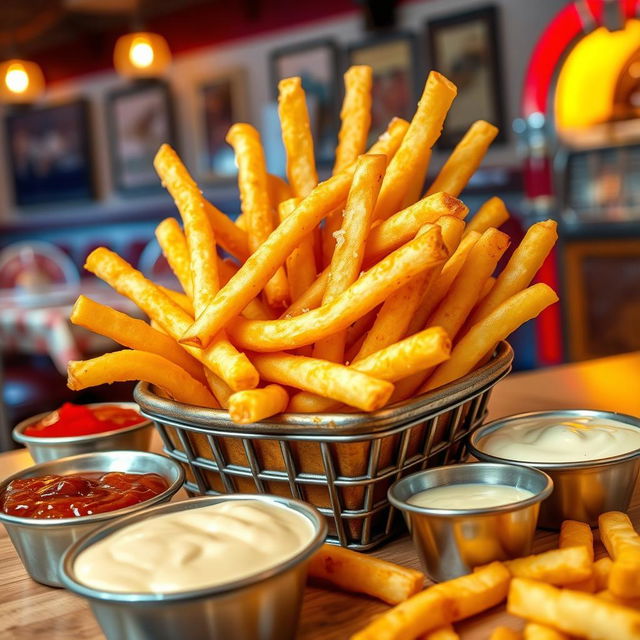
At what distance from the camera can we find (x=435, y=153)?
6.25 metres

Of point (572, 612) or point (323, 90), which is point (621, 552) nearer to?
point (572, 612)

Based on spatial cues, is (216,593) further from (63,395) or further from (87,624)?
(63,395)

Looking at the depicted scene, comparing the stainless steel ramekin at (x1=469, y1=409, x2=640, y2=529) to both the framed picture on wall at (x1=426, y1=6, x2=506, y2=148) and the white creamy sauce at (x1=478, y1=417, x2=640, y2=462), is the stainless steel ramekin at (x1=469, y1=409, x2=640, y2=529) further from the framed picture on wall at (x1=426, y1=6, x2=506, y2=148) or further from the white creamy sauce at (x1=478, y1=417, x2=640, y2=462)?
the framed picture on wall at (x1=426, y1=6, x2=506, y2=148)

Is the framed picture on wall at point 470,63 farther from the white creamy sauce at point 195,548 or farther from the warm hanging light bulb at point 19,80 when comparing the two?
the white creamy sauce at point 195,548

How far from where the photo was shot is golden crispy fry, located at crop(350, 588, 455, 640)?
69 cm

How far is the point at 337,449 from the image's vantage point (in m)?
0.88

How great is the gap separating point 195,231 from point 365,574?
1.55 feet

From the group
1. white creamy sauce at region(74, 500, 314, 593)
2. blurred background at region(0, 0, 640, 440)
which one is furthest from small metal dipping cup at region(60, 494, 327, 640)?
blurred background at region(0, 0, 640, 440)

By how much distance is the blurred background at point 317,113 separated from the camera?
5004 mm

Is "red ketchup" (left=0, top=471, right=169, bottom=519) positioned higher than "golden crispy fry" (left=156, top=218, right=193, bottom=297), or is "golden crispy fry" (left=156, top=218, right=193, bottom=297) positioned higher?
"golden crispy fry" (left=156, top=218, right=193, bottom=297)

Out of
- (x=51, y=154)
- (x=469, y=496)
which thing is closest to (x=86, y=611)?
(x=469, y=496)

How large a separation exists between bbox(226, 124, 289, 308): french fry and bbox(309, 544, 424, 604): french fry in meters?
0.35

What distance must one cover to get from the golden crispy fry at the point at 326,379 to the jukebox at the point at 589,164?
4.42 meters

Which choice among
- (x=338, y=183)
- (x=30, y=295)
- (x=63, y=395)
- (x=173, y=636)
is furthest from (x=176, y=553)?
(x=30, y=295)
